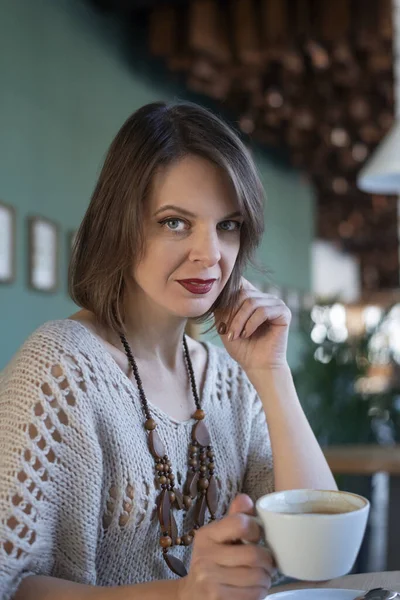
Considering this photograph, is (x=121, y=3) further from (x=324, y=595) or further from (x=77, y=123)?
(x=324, y=595)

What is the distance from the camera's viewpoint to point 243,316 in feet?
4.72

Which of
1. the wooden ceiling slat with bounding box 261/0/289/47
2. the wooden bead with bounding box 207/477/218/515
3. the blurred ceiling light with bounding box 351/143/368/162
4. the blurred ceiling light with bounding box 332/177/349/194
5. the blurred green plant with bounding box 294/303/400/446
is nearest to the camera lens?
the wooden bead with bounding box 207/477/218/515

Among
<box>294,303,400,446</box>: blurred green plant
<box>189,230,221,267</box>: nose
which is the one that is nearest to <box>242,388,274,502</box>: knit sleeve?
<box>189,230,221,267</box>: nose

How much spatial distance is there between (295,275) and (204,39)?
5480 mm

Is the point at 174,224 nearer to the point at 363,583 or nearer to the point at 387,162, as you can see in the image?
the point at 363,583

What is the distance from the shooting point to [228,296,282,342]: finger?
1.44 meters

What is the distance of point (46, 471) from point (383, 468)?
1816 mm

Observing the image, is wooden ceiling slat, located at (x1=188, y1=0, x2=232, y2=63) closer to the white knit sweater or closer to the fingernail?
the fingernail

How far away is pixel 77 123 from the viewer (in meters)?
4.42

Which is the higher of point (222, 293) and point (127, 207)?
point (127, 207)

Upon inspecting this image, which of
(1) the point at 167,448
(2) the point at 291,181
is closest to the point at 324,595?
(1) the point at 167,448

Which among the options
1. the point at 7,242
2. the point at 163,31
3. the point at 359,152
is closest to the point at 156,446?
the point at 7,242

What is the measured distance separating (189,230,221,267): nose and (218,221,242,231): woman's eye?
2.8 inches

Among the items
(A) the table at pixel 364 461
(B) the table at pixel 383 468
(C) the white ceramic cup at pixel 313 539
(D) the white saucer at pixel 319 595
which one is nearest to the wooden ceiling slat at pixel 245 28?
(B) the table at pixel 383 468
